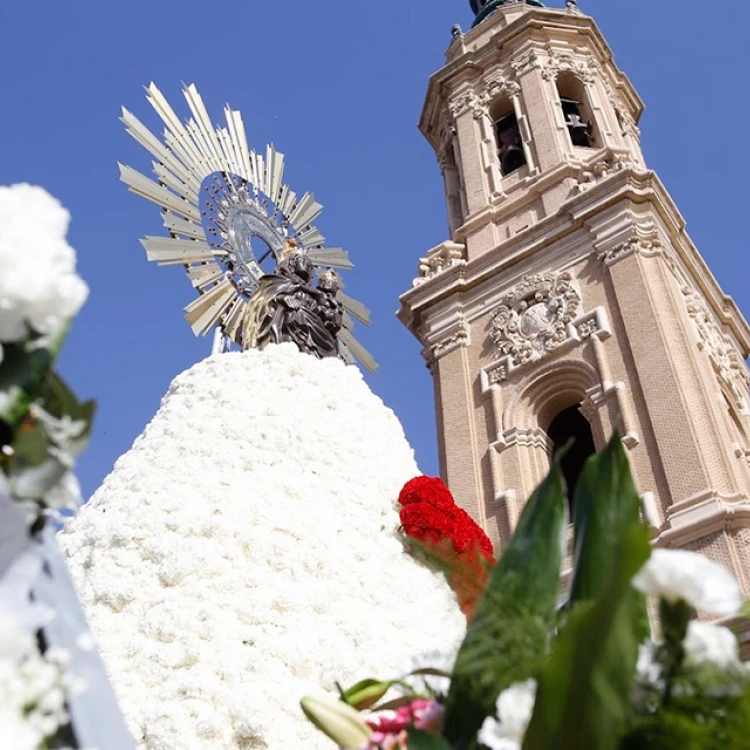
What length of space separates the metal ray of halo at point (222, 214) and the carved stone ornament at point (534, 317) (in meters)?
3.95

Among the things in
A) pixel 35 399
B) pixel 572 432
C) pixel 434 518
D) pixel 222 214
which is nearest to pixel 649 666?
pixel 35 399

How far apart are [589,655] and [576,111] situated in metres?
19.0

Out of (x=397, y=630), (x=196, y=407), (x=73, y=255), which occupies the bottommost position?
(x=73, y=255)

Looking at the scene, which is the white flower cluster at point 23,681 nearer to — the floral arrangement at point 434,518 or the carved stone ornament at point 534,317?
the floral arrangement at point 434,518

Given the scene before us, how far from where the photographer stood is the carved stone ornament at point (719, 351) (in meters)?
15.1

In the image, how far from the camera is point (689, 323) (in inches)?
572

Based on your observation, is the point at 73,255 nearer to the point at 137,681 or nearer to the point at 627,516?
the point at 627,516

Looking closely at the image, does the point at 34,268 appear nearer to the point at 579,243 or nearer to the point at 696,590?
the point at 696,590

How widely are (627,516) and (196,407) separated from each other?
513 centimetres

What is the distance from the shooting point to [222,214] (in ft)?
37.0

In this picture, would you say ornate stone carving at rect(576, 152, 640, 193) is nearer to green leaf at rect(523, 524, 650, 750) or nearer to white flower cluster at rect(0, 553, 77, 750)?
green leaf at rect(523, 524, 650, 750)

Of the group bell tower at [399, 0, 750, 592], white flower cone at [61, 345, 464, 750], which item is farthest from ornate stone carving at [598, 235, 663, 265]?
white flower cone at [61, 345, 464, 750]

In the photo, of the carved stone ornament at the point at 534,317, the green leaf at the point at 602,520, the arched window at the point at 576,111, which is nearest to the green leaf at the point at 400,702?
the green leaf at the point at 602,520

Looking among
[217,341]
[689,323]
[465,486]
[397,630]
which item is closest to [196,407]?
[397,630]
